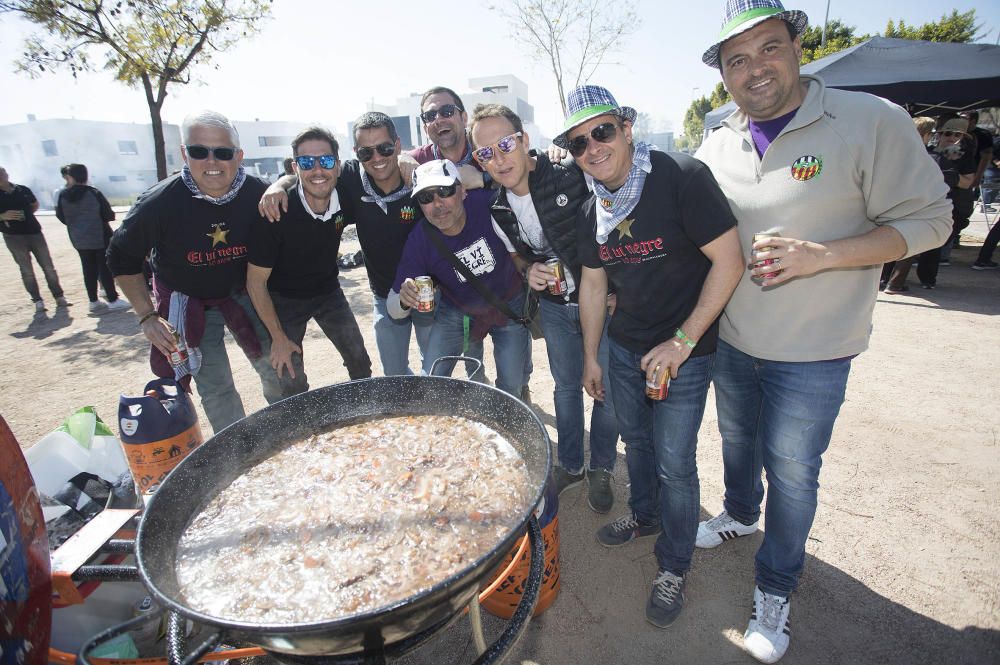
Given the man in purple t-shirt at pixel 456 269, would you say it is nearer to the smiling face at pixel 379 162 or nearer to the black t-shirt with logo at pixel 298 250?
the smiling face at pixel 379 162

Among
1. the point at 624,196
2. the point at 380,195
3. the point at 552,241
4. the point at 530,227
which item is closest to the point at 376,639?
the point at 624,196

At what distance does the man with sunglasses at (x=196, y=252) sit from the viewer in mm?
3055

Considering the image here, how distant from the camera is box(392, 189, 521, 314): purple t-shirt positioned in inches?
124

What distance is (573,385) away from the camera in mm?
3096

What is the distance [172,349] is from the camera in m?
3.17

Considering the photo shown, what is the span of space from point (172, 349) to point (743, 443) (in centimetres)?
356

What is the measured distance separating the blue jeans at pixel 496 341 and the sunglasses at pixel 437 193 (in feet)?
2.61

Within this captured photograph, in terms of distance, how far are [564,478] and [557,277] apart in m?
1.52

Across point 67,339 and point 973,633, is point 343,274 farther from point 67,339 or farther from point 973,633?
point 973,633

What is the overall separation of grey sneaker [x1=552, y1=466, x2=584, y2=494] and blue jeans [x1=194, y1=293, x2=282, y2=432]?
239 cm

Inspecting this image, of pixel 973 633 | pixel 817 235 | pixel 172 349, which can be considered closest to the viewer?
pixel 817 235

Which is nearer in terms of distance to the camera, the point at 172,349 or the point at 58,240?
the point at 172,349

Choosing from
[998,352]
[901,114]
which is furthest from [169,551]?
[998,352]

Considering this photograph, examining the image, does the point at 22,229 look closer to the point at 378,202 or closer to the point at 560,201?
the point at 378,202
